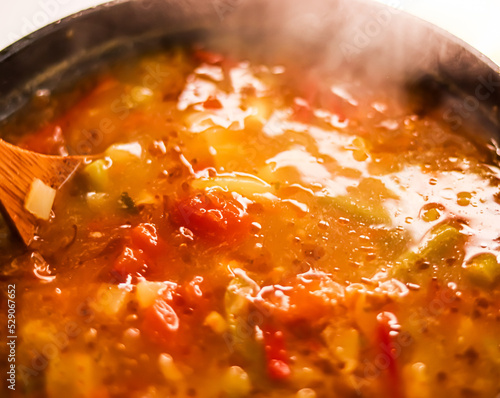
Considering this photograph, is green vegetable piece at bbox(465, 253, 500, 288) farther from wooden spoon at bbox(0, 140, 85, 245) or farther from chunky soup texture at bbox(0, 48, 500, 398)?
wooden spoon at bbox(0, 140, 85, 245)

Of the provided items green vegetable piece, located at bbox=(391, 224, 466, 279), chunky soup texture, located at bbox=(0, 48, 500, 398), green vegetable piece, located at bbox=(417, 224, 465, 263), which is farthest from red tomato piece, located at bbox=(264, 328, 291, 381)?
green vegetable piece, located at bbox=(417, 224, 465, 263)

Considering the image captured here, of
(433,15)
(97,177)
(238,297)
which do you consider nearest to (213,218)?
(238,297)

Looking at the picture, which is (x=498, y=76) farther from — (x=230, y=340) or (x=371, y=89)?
(x=230, y=340)

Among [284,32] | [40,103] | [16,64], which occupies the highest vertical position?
[16,64]

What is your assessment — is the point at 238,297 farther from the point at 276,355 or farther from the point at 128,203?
the point at 128,203

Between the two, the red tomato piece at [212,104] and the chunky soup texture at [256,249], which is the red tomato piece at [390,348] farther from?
the red tomato piece at [212,104]

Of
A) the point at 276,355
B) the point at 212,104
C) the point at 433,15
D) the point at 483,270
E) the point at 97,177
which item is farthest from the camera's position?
the point at 433,15

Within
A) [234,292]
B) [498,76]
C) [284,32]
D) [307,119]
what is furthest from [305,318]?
[284,32]

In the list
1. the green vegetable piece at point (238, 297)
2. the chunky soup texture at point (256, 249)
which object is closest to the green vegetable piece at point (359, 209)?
the chunky soup texture at point (256, 249)
